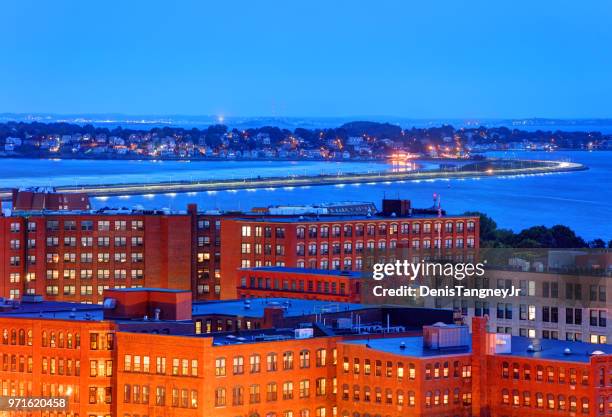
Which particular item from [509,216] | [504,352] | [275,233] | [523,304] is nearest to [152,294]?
[504,352]

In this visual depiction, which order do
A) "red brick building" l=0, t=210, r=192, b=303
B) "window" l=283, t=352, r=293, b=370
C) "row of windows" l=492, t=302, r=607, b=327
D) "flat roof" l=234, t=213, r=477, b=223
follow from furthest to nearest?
1. "red brick building" l=0, t=210, r=192, b=303
2. "flat roof" l=234, t=213, r=477, b=223
3. "row of windows" l=492, t=302, r=607, b=327
4. "window" l=283, t=352, r=293, b=370

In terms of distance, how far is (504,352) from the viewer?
2031 inches

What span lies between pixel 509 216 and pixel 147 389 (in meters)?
140

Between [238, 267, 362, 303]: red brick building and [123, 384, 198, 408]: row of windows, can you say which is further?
[238, 267, 362, 303]: red brick building

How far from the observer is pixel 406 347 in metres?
51.8

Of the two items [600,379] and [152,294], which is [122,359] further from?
[600,379]

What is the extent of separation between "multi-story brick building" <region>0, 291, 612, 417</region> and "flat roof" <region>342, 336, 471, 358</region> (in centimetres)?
5

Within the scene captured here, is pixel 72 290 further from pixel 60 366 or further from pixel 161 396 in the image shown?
pixel 161 396

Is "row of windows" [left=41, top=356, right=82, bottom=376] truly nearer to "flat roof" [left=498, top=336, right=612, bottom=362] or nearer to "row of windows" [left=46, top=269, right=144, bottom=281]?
"flat roof" [left=498, top=336, right=612, bottom=362]

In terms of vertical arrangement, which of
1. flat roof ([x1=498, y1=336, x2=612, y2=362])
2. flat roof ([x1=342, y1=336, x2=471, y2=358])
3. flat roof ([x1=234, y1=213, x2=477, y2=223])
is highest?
flat roof ([x1=234, y1=213, x2=477, y2=223])

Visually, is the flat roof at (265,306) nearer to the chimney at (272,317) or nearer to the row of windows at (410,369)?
the chimney at (272,317)

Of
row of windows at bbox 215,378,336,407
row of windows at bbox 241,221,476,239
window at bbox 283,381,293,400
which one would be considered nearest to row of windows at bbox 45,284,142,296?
row of windows at bbox 241,221,476,239

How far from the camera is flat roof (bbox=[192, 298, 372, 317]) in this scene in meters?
60.4

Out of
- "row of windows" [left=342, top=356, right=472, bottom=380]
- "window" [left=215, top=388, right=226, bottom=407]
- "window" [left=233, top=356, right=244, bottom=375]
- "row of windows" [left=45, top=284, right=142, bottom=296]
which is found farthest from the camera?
"row of windows" [left=45, top=284, right=142, bottom=296]
